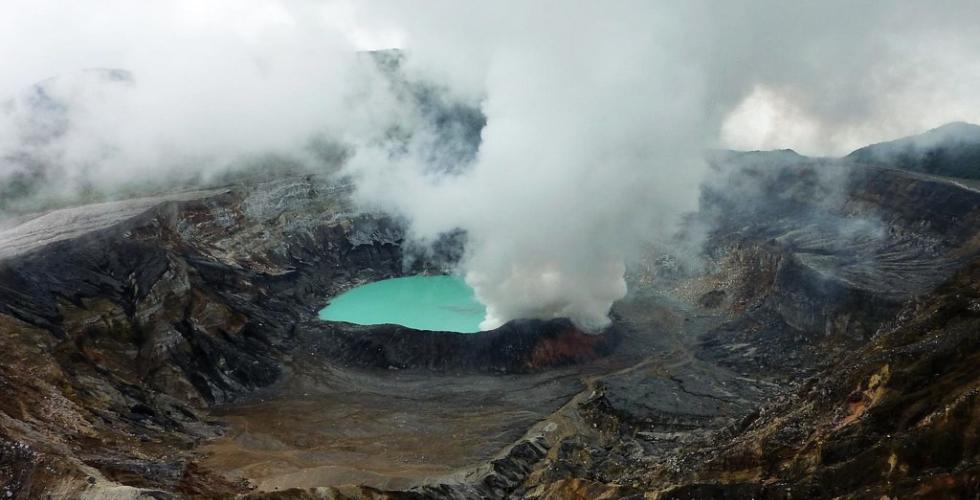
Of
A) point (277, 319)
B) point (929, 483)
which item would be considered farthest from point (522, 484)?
point (277, 319)

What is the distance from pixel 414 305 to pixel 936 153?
263 feet

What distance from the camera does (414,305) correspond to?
79.1 m

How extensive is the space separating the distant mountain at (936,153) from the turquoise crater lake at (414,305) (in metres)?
65.6

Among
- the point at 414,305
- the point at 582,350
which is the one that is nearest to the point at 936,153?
the point at 582,350

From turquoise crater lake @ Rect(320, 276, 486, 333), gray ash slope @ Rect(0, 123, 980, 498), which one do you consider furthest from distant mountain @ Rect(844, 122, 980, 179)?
turquoise crater lake @ Rect(320, 276, 486, 333)

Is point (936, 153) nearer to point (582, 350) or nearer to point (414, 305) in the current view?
point (582, 350)

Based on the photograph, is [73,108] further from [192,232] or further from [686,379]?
[686,379]

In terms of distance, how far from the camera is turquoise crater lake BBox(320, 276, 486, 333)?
70312mm

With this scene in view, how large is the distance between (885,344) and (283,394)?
42482 millimetres

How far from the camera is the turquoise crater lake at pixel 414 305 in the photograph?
70.3 meters

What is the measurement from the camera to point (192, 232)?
76438 mm

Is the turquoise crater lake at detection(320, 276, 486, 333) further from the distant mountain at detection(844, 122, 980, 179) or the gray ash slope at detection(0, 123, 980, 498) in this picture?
the distant mountain at detection(844, 122, 980, 179)

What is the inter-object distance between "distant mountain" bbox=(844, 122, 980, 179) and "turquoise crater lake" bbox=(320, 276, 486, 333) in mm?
65600

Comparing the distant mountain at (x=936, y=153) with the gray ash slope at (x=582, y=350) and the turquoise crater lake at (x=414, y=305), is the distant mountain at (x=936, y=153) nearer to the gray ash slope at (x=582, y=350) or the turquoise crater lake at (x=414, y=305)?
the gray ash slope at (x=582, y=350)
